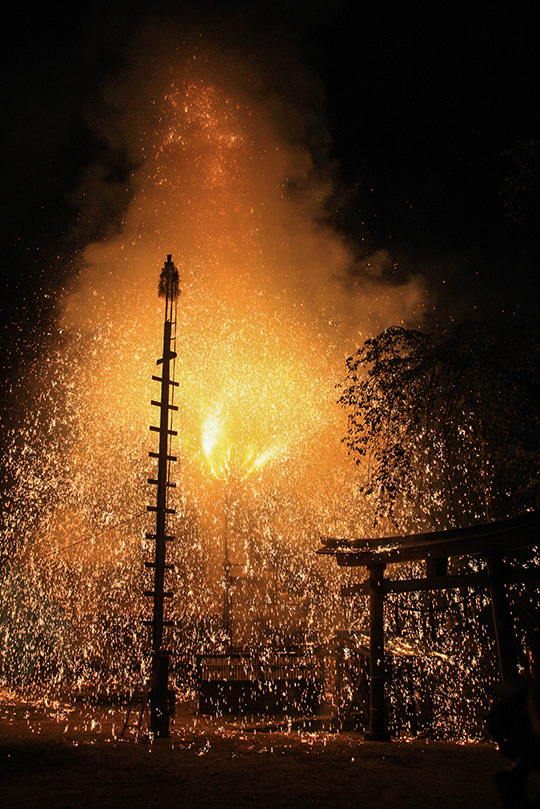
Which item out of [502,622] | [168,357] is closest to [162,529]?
[168,357]

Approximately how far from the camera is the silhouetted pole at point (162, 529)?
12875 mm

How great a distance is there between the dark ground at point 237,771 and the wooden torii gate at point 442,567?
1613 mm

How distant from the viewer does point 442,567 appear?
445 inches

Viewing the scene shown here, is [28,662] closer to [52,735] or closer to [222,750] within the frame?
[52,735]

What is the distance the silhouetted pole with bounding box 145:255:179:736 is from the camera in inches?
507

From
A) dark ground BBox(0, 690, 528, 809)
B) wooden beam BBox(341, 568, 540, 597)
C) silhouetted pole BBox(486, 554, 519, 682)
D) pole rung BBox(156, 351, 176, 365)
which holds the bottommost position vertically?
dark ground BBox(0, 690, 528, 809)

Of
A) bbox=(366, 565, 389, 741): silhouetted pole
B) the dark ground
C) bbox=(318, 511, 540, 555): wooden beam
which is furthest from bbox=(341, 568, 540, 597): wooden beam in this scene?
the dark ground

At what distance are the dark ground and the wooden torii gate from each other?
1613mm

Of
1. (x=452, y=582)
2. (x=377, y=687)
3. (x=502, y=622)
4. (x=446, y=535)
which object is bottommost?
(x=377, y=687)

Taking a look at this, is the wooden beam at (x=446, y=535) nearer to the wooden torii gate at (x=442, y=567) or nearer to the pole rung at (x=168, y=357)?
the wooden torii gate at (x=442, y=567)

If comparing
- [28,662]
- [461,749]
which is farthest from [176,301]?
[28,662]

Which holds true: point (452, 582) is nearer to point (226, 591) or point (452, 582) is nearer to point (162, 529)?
point (162, 529)

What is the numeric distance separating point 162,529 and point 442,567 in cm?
→ 703

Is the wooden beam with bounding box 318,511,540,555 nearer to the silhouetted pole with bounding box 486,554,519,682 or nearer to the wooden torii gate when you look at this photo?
the wooden torii gate
